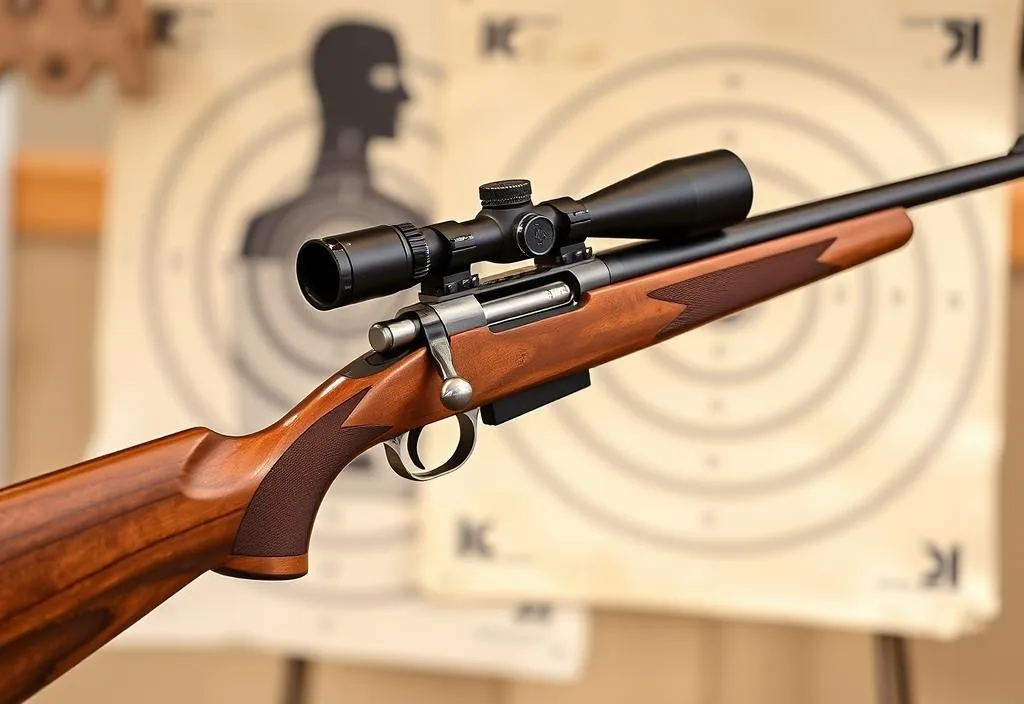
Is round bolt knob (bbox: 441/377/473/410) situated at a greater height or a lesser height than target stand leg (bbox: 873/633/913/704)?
greater

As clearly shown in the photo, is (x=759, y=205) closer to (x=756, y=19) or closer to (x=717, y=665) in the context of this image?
(x=756, y=19)

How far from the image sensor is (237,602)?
1102 millimetres

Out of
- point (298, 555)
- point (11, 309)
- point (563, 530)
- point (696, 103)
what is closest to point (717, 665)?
point (563, 530)

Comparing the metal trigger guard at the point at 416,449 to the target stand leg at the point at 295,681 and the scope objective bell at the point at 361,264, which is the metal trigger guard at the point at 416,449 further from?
the target stand leg at the point at 295,681

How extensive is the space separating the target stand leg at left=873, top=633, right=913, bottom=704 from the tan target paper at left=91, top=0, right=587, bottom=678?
0.29 m

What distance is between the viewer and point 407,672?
47.0 inches

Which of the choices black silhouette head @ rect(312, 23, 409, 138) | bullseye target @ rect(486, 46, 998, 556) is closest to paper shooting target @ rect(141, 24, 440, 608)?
black silhouette head @ rect(312, 23, 409, 138)

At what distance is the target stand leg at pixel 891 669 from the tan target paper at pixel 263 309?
0.29 m

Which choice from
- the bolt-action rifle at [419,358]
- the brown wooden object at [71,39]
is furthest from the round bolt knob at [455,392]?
the brown wooden object at [71,39]

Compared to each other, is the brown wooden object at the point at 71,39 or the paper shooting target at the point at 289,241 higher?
the brown wooden object at the point at 71,39

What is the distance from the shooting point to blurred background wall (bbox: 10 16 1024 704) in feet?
3.74

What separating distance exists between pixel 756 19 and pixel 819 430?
0.40m

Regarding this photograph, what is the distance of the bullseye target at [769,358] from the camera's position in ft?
3.35

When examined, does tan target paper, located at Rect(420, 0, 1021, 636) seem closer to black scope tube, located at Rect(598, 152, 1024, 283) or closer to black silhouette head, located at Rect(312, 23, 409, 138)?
black silhouette head, located at Rect(312, 23, 409, 138)
